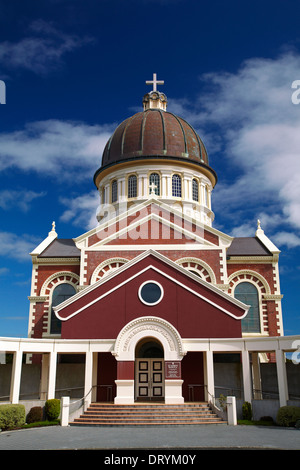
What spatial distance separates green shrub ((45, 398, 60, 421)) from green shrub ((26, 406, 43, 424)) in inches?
14.0

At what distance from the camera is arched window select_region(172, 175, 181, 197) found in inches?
1533

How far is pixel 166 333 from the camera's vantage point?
78.0ft

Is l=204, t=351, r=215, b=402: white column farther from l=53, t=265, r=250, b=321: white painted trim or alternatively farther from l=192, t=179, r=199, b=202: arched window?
l=192, t=179, r=199, b=202: arched window

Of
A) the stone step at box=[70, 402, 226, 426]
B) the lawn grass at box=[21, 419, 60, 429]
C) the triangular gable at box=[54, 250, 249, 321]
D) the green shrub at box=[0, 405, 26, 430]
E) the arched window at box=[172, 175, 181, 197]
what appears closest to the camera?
the green shrub at box=[0, 405, 26, 430]

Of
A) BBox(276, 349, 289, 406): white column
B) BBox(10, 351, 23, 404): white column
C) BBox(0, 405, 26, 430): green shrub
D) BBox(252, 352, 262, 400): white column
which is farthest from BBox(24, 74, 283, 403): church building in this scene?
BBox(0, 405, 26, 430): green shrub

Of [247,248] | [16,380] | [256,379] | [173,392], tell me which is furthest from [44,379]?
[247,248]

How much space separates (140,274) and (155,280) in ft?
2.78

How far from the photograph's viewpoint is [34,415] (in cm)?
2205

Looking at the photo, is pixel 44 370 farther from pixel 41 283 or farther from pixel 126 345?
pixel 41 283

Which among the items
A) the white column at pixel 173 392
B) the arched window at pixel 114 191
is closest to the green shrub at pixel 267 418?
the white column at pixel 173 392

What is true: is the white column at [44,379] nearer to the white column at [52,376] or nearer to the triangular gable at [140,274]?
the white column at [52,376]

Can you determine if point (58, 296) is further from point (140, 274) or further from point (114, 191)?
point (114, 191)

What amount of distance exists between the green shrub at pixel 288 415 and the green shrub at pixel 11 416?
36.5 feet

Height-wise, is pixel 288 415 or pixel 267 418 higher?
pixel 288 415
